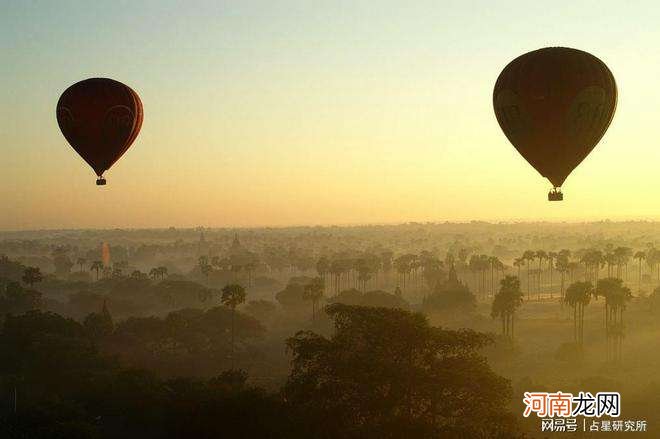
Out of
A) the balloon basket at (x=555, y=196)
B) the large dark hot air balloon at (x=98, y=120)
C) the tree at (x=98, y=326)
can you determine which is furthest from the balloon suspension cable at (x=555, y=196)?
the tree at (x=98, y=326)

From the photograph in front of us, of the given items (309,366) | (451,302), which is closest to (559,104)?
(309,366)

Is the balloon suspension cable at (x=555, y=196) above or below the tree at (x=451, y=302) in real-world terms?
above

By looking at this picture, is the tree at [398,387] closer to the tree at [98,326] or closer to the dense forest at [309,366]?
the dense forest at [309,366]

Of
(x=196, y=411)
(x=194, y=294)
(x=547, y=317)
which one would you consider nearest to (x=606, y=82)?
(x=196, y=411)

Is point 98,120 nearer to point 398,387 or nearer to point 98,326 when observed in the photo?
point 398,387

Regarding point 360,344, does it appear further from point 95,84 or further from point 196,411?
point 95,84

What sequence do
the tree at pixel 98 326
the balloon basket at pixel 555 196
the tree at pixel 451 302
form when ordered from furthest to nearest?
the tree at pixel 451 302
the tree at pixel 98 326
the balloon basket at pixel 555 196
